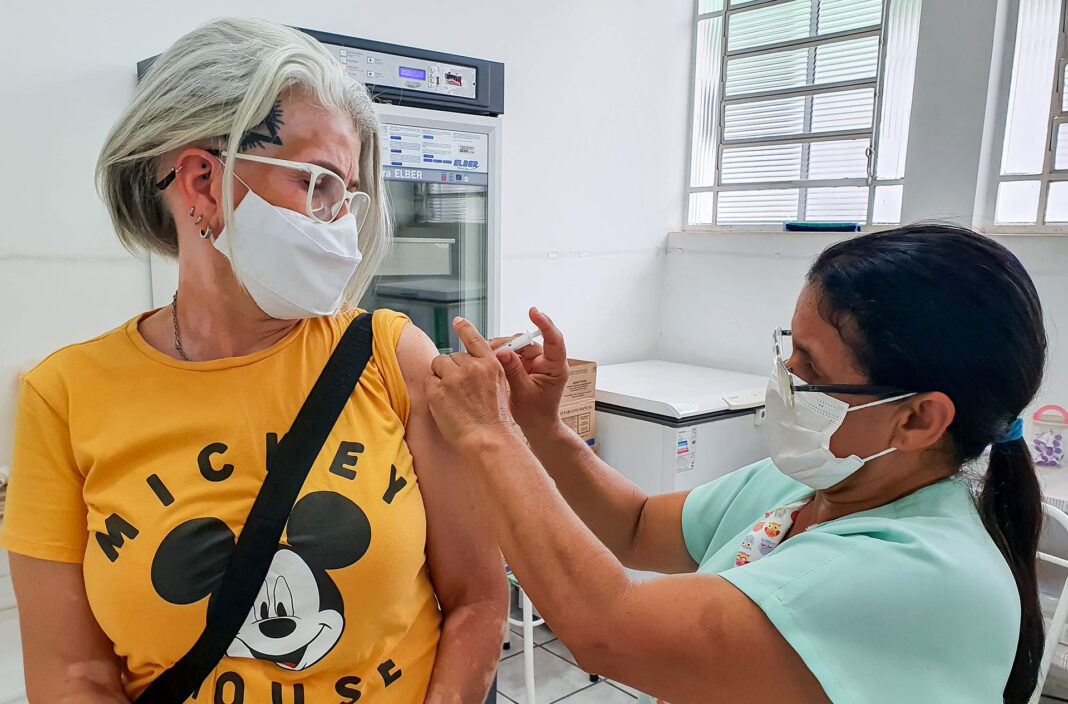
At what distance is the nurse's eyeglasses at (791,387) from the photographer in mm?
1086

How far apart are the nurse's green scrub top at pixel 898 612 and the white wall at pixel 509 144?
206cm

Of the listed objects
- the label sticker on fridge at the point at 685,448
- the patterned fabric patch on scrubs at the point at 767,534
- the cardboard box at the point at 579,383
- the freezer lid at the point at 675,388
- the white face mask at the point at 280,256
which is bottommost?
the label sticker on fridge at the point at 685,448

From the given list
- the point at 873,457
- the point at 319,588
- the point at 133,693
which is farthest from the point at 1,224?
the point at 873,457

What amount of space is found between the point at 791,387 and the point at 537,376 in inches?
19.2

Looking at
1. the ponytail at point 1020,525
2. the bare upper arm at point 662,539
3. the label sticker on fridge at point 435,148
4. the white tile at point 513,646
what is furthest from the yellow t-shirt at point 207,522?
the white tile at point 513,646

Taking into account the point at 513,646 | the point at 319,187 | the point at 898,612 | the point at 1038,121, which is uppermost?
the point at 1038,121

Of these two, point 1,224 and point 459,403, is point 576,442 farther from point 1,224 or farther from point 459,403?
point 1,224

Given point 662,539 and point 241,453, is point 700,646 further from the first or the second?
point 241,453

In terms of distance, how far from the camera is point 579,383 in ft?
10.3

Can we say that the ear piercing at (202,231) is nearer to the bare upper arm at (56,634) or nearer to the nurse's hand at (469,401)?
the nurse's hand at (469,401)

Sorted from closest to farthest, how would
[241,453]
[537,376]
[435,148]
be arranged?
[241,453]
[537,376]
[435,148]

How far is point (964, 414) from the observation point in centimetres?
105

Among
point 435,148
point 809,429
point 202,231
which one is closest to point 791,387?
point 809,429

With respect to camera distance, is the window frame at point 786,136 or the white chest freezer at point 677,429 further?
the window frame at point 786,136
